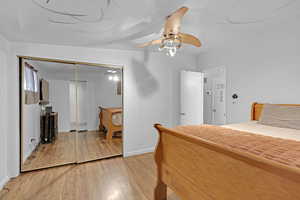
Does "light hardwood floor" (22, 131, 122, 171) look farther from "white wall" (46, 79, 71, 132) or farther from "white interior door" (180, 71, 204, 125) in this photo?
"white interior door" (180, 71, 204, 125)

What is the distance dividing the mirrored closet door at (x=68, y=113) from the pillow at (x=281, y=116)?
8.73 feet

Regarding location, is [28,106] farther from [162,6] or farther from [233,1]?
[233,1]

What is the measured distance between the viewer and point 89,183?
216 centimetres

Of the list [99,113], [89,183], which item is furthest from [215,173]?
[99,113]

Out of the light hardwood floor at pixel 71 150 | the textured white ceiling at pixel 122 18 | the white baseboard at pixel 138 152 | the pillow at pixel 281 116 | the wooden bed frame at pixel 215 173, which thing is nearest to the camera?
the wooden bed frame at pixel 215 173

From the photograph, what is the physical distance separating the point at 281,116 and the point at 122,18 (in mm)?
2651

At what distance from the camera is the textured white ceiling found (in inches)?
61.5

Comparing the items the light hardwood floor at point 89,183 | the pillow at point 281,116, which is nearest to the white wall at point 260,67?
the pillow at point 281,116

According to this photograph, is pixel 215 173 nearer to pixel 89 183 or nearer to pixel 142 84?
pixel 89 183

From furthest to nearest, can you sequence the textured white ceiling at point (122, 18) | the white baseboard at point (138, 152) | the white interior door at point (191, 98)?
the white interior door at point (191, 98) → the white baseboard at point (138, 152) → the textured white ceiling at point (122, 18)

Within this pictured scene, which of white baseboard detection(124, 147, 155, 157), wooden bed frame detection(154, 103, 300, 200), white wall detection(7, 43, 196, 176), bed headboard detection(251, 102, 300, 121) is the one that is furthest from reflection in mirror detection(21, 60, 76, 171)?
bed headboard detection(251, 102, 300, 121)

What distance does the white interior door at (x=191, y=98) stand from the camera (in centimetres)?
351

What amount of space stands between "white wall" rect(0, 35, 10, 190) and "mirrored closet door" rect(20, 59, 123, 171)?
0.21 meters

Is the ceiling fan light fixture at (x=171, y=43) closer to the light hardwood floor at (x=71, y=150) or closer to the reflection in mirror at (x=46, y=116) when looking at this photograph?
the reflection in mirror at (x=46, y=116)
